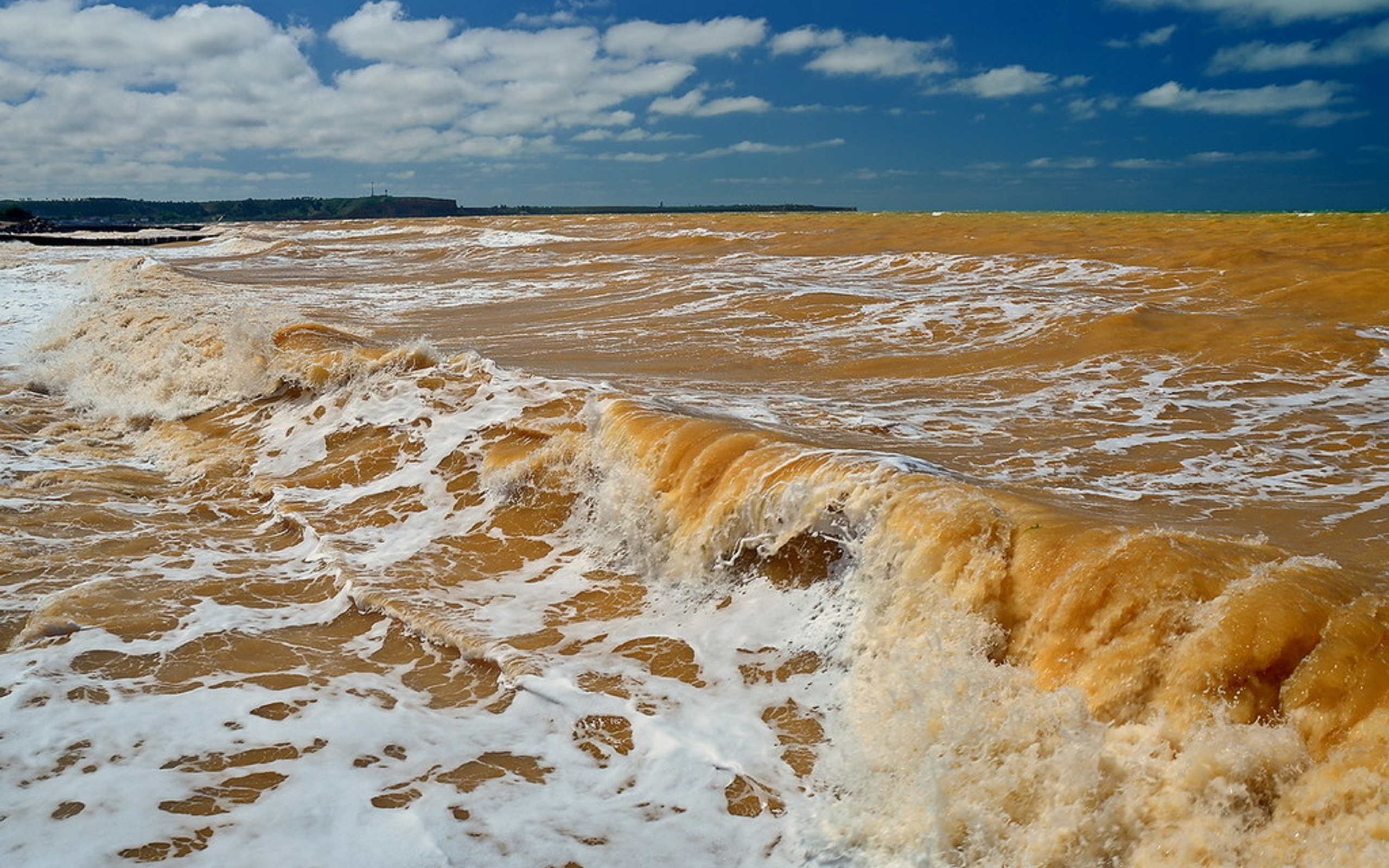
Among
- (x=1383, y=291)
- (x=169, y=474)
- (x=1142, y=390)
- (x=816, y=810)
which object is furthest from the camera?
(x=1383, y=291)

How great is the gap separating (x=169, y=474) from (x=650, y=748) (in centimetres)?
669

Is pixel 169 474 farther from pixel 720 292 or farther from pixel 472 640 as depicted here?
pixel 720 292

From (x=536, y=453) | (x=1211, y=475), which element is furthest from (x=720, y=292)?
(x=1211, y=475)

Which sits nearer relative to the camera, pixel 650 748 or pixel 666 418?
pixel 650 748

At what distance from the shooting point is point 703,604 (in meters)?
6.02

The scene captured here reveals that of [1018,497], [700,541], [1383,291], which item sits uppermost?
[1383,291]

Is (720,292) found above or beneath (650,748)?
above

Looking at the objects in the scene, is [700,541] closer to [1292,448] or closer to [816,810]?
[816,810]

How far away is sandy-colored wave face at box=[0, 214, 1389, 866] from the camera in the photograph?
3734 millimetres

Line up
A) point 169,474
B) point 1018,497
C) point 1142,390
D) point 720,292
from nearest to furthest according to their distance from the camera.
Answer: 1. point 1018,497
2. point 169,474
3. point 1142,390
4. point 720,292

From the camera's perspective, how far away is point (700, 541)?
20.7 feet

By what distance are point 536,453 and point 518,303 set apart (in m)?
11.8

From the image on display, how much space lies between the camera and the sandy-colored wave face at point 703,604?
373 cm

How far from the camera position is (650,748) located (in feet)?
15.0
